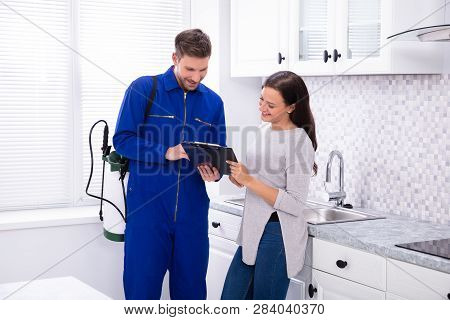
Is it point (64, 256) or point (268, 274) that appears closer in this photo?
point (268, 274)

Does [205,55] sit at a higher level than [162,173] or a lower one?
higher

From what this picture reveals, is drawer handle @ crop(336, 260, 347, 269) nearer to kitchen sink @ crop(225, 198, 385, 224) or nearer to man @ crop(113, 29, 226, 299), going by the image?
kitchen sink @ crop(225, 198, 385, 224)

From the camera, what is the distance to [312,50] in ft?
9.51

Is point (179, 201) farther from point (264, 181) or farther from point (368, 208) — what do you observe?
point (368, 208)

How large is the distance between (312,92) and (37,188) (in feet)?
5.27

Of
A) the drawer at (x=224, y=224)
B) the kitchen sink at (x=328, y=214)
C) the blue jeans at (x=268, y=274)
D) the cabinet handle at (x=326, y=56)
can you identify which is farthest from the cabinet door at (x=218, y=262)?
the cabinet handle at (x=326, y=56)

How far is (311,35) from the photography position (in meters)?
2.90

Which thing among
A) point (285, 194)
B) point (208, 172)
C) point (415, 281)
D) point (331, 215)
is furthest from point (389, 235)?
point (208, 172)

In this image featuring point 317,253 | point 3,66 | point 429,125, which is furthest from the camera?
point 3,66

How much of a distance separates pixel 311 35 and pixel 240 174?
90cm

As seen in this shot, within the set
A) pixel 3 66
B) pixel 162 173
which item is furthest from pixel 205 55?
pixel 3 66

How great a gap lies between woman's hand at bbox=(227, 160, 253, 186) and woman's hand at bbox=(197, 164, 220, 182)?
83mm

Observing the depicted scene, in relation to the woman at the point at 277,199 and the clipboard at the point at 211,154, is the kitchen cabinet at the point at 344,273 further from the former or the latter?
the clipboard at the point at 211,154

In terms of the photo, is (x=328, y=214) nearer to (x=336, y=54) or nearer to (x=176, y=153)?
(x=336, y=54)
